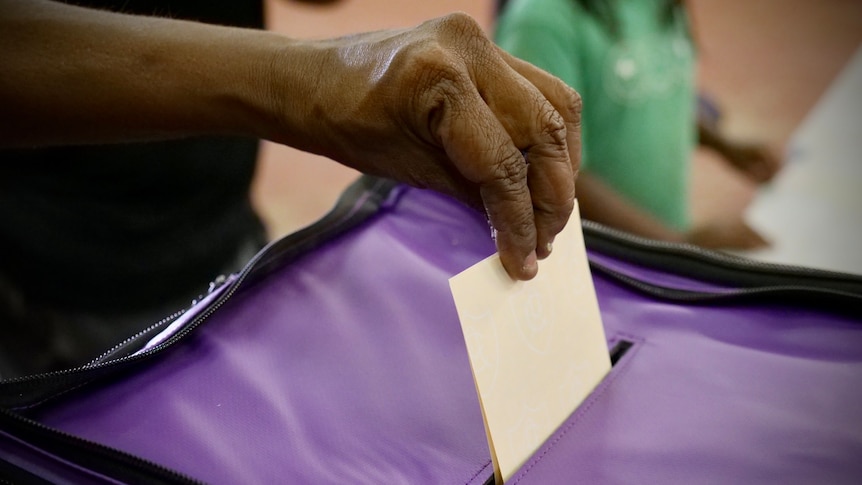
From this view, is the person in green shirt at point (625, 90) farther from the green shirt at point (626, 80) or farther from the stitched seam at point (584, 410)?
the stitched seam at point (584, 410)

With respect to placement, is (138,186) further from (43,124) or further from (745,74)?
(745,74)

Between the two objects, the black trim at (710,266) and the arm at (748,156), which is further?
the arm at (748,156)

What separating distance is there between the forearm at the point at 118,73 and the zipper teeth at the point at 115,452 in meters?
0.26

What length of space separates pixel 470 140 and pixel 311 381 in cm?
24

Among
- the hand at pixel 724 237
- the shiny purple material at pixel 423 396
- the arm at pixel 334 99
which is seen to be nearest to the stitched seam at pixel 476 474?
the shiny purple material at pixel 423 396

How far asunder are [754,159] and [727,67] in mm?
2049

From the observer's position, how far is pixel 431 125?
470mm

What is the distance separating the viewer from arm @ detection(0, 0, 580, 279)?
0.47 m

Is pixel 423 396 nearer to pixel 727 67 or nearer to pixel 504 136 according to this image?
pixel 504 136

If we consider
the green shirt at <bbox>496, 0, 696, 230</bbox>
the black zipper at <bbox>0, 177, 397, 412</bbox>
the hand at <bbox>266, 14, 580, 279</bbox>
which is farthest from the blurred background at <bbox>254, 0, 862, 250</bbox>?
the hand at <bbox>266, 14, 580, 279</bbox>

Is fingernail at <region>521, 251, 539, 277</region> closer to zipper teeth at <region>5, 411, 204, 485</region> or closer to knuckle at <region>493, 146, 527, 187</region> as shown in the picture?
knuckle at <region>493, 146, 527, 187</region>

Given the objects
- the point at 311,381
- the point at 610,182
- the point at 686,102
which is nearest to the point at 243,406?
the point at 311,381

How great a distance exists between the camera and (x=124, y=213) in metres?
0.94

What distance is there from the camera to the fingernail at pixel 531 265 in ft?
1.75
